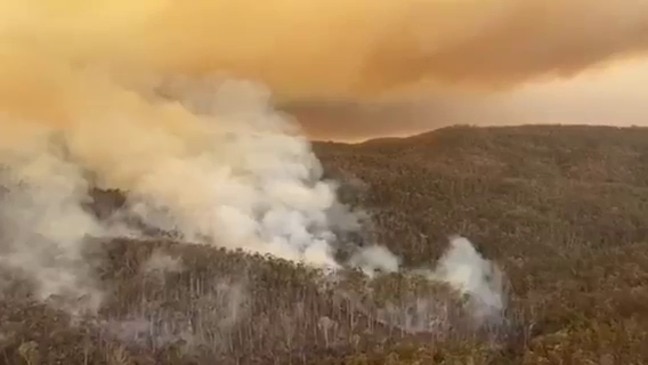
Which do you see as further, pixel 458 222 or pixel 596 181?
pixel 596 181

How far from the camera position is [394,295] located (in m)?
54.2

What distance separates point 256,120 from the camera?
61.6m

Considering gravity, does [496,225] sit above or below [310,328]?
above

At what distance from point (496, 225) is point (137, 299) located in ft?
91.4

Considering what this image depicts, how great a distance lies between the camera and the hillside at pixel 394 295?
4394 centimetres

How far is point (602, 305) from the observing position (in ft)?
150

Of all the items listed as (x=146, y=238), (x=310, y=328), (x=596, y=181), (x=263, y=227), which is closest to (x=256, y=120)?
(x=263, y=227)

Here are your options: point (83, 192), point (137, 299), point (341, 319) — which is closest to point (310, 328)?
point (341, 319)

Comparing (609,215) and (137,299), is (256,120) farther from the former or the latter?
(609,215)

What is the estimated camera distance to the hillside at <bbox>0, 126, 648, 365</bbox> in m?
43.9

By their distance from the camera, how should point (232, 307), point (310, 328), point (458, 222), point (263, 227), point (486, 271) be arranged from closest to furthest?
point (310, 328), point (232, 307), point (486, 271), point (263, 227), point (458, 222)

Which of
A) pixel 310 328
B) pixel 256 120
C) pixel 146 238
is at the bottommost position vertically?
pixel 310 328

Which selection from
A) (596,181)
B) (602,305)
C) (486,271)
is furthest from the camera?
(596,181)

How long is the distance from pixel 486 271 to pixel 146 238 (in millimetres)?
24978
